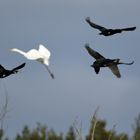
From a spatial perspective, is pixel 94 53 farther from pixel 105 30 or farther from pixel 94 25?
pixel 105 30

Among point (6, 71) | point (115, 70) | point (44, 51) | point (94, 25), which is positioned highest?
point (94, 25)

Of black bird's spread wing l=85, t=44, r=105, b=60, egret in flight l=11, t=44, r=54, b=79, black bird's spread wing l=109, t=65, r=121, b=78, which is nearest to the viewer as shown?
egret in flight l=11, t=44, r=54, b=79

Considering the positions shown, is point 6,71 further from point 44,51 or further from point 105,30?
point 105,30

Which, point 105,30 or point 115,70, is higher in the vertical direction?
point 105,30

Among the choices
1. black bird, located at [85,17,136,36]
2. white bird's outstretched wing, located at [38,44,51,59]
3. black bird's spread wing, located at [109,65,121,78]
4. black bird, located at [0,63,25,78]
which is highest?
black bird, located at [85,17,136,36]

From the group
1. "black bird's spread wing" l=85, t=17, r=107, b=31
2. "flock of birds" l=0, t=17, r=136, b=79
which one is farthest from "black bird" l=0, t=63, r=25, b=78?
Answer: "black bird's spread wing" l=85, t=17, r=107, b=31

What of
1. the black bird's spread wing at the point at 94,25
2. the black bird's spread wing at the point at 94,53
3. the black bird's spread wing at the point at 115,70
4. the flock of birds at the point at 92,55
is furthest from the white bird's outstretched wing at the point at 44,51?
the black bird's spread wing at the point at 115,70

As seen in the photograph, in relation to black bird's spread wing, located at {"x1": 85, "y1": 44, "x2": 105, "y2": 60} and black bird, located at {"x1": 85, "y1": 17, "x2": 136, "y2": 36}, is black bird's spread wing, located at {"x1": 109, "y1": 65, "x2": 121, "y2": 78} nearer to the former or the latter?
black bird's spread wing, located at {"x1": 85, "y1": 44, "x2": 105, "y2": 60}

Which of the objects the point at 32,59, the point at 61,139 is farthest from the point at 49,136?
the point at 32,59

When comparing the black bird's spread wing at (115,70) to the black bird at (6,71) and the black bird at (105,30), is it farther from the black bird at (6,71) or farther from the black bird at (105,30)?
the black bird at (6,71)

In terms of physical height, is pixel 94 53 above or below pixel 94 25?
below

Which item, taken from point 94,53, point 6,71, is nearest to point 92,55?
point 94,53

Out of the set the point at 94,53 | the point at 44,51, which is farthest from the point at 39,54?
the point at 94,53

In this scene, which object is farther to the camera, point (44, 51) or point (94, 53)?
point (94, 53)
